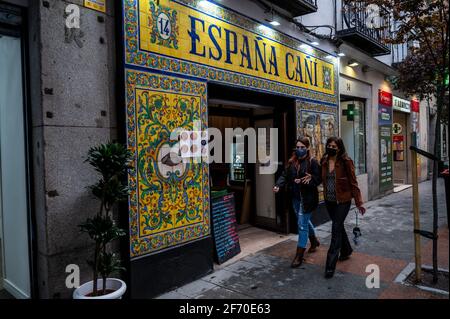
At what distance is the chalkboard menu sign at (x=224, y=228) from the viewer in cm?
520

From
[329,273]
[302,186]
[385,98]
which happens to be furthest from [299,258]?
[385,98]

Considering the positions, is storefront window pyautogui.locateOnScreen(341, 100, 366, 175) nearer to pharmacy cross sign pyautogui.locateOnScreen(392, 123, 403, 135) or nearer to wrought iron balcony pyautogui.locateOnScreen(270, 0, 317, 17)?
pharmacy cross sign pyautogui.locateOnScreen(392, 123, 403, 135)

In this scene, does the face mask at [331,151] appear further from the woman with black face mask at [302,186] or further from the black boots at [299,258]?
the black boots at [299,258]

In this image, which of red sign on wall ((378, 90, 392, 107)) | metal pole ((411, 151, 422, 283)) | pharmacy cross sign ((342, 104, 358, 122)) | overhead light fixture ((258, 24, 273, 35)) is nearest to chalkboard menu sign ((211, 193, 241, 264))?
metal pole ((411, 151, 422, 283))

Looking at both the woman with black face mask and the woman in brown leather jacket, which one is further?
the woman with black face mask

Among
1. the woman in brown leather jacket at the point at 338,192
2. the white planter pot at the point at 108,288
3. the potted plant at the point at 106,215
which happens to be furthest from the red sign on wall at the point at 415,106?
the white planter pot at the point at 108,288

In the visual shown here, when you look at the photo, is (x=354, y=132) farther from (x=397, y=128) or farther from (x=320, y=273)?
(x=320, y=273)

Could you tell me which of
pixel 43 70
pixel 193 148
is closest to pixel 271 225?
pixel 193 148

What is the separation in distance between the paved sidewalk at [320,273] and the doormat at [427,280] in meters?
Answer: 0.08

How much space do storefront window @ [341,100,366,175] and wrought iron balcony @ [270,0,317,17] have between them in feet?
12.9

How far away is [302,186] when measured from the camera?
490cm

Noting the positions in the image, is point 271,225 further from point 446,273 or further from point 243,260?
point 446,273

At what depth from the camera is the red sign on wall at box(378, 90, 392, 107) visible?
11.4 metres

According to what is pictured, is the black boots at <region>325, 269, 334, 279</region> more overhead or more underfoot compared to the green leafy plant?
more underfoot
